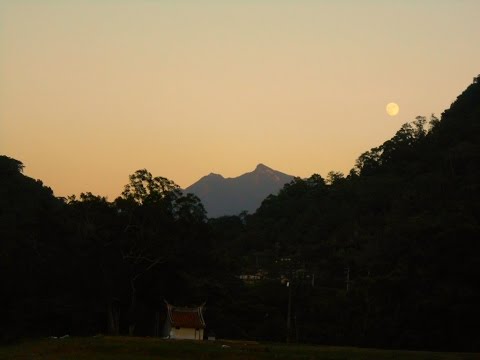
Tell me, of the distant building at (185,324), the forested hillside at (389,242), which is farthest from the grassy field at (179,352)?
the forested hillside at (389,242)

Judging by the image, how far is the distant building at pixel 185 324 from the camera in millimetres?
48906

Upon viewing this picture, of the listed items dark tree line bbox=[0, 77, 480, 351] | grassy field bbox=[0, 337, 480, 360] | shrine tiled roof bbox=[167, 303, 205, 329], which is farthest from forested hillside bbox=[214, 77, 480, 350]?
grassy field bbox=[0, 337, 480, 360]

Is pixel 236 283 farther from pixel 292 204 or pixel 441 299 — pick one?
pixel 292 204

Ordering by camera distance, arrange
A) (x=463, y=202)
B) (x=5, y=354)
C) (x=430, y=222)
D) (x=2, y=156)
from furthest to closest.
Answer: (x=2, y=156), (x=463, y=202), (x=430, y=222), (x=5, y=354)

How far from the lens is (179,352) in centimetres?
3572

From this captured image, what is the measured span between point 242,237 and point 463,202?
52.7 metres

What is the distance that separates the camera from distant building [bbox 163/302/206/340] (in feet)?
160

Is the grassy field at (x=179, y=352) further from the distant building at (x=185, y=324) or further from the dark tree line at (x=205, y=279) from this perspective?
the dark tree line at (x=205, y=279)

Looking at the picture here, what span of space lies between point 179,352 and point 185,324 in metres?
13.4

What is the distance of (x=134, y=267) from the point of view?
55.7m

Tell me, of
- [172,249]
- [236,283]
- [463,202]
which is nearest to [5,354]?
[172,249]

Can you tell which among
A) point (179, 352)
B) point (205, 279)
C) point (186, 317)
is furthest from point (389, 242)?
point (179, 352)

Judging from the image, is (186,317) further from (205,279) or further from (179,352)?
(179,352)

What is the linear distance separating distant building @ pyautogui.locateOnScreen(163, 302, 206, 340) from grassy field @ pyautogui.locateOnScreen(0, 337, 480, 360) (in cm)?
852
